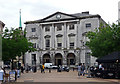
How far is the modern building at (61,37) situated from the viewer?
62625mm

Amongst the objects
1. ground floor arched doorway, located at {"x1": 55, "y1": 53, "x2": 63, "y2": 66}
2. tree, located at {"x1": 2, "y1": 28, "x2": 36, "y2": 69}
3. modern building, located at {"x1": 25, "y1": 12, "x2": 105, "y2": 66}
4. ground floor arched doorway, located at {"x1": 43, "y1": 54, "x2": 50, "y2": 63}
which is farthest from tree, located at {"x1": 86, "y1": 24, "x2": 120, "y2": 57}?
ground floor arched doorway, located at {"x1": 43, "y1": 54, "x2": 50, "y2": 63}

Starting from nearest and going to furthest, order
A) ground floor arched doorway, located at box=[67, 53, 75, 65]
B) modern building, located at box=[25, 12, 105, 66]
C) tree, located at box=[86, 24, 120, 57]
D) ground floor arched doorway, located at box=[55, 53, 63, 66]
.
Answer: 1. tree, located at box=[86, 24, 120, 57]
2. modern building, located at box=[25, 12, 105, 66]
3. ground floor arched doorway, located at box=[67, 53, 75, 65]
4. ground floor arched doorway, located at box=[55, 53, 63, 66]

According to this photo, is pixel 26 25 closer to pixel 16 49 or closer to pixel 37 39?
pixel 37 39

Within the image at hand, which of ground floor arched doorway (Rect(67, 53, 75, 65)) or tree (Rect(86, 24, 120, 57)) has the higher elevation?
tree (Rect(86, 24, 120, 57))

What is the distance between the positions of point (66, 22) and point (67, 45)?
637 cm

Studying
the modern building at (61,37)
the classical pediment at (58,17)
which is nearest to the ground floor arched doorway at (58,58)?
the modern building at (61,37)

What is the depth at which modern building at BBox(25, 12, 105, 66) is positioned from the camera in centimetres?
6262

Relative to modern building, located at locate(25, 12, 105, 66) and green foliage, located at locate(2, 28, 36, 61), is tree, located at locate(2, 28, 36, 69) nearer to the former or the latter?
green foliage, located at locate(2, 28, 36, 61)

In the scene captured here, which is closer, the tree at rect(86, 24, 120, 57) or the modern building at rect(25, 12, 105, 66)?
the tree at rect(86, 24, 120, 57)

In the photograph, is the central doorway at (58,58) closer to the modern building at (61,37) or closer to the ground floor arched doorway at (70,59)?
the modern building at (61,37)

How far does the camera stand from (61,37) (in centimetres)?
6625

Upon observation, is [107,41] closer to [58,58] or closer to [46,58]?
[58,58]

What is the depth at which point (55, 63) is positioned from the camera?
66188 mm

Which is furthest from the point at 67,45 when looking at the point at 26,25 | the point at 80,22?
the point at 26,25
